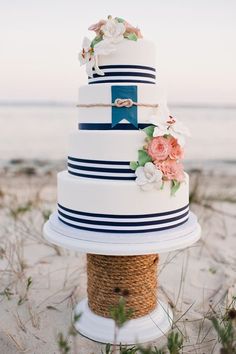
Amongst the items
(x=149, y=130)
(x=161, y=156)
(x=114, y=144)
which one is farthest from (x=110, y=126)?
(x=161, y=156)

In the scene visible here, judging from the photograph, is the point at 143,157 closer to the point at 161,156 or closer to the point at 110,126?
the point at 161,156

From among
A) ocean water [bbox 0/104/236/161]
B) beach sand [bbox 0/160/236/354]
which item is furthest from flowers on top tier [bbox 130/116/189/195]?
ocean water [bbox 0/104/236/161]

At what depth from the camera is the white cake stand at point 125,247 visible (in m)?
2.73

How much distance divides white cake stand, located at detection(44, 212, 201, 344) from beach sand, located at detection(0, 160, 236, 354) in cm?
9

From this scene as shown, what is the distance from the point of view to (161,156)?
2.85m

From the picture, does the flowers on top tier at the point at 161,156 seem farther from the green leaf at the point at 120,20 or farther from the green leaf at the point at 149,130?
the green leaf at the point at 120,20

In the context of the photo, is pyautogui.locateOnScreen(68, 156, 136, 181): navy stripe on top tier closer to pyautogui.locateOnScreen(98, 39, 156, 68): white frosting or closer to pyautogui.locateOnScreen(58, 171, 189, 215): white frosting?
pyautogui.locateOnScreen(58, 171, 189, 215): white frosting

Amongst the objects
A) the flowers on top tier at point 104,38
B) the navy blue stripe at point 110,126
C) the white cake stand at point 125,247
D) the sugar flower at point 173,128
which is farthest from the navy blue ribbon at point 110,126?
the white cake stand at point 125,247

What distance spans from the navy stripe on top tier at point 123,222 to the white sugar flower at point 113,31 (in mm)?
1118

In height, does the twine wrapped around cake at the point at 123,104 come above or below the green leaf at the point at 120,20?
below

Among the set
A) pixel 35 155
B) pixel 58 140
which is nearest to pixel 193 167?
pixel 35 155

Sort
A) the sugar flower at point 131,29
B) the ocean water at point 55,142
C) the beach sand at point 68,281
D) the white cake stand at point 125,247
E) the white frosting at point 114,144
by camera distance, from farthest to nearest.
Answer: the ocean water at point 55,142 < the beach sand at point 68,281 < the sugar flower at point 131,29 < the white frosting at point 114,144 < the white cake stand at point 125,247

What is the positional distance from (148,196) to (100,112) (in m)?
0.62

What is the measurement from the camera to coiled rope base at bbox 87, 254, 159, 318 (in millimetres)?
3111
